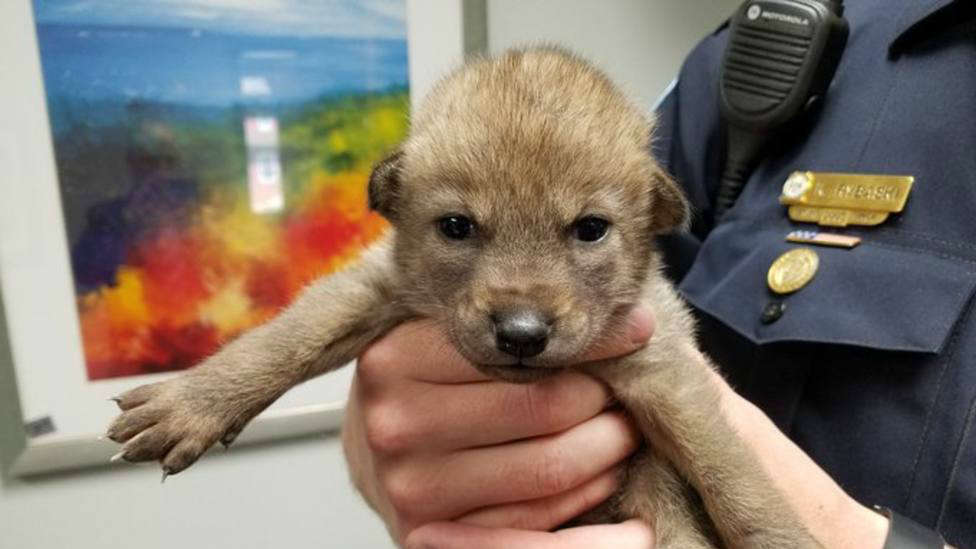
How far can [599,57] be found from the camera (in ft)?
6.73

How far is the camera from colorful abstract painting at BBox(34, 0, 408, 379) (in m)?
1.70

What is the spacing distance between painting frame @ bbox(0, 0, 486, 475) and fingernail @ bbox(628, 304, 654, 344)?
2.69 ft

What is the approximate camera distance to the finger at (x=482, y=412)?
3.25ft

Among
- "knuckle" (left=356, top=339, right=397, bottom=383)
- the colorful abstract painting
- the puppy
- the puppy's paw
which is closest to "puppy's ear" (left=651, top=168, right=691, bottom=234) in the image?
the puppy

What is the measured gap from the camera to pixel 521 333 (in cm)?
80

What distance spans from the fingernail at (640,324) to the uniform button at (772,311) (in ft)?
0.86

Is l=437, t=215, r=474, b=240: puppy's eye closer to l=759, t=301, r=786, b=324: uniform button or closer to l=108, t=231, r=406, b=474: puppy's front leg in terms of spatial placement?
l=108, t=231, r=406, b=474: puppy's front leg

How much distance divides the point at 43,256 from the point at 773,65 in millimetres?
1670

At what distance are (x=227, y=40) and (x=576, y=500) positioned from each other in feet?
4.67

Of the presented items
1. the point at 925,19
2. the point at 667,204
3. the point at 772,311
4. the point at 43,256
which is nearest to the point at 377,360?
the point at 667,204

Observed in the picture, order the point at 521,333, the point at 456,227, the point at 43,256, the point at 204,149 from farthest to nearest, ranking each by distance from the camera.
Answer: the point at 204,149 < the point at 43,256 < the point at 456,227 < the point at 521,333

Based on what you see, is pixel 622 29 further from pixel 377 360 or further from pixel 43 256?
pixel 43 256

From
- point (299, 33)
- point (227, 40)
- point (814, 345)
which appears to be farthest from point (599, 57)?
point (814, 345)

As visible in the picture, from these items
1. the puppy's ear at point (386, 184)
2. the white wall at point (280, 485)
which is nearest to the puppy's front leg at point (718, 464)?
the puppy's ear at point (386, 184)
